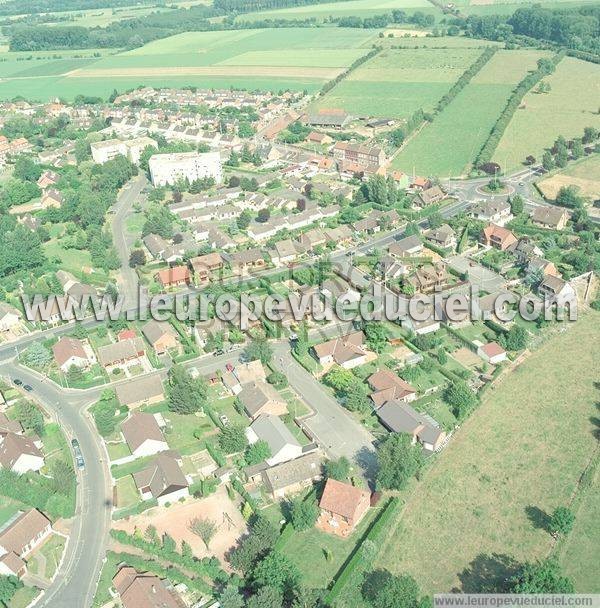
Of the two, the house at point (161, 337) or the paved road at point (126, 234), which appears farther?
the paved road at point (126, 234)

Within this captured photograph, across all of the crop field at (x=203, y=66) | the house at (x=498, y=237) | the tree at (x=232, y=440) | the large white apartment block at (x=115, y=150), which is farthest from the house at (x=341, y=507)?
the crop field at (x=203, y=66)

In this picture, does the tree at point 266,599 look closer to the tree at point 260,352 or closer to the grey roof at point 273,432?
the grey roof at point 273,432

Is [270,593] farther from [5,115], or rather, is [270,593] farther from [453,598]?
[5,115]

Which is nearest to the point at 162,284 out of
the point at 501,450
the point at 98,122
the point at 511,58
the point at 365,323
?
the point at 365,323

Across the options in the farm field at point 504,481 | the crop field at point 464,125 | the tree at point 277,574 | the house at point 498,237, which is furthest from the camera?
the crop field at point 464,125

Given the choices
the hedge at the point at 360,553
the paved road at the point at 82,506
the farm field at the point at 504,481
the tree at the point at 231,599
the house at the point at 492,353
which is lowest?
the paved road at the point at 82,506

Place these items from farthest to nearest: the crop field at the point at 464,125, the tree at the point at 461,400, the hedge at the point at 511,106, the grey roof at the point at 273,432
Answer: the crop field at the point at 464,125
the hedge at the point at 511,106
the tree at the point at 461,400
the grey roof at the point at 273,432
